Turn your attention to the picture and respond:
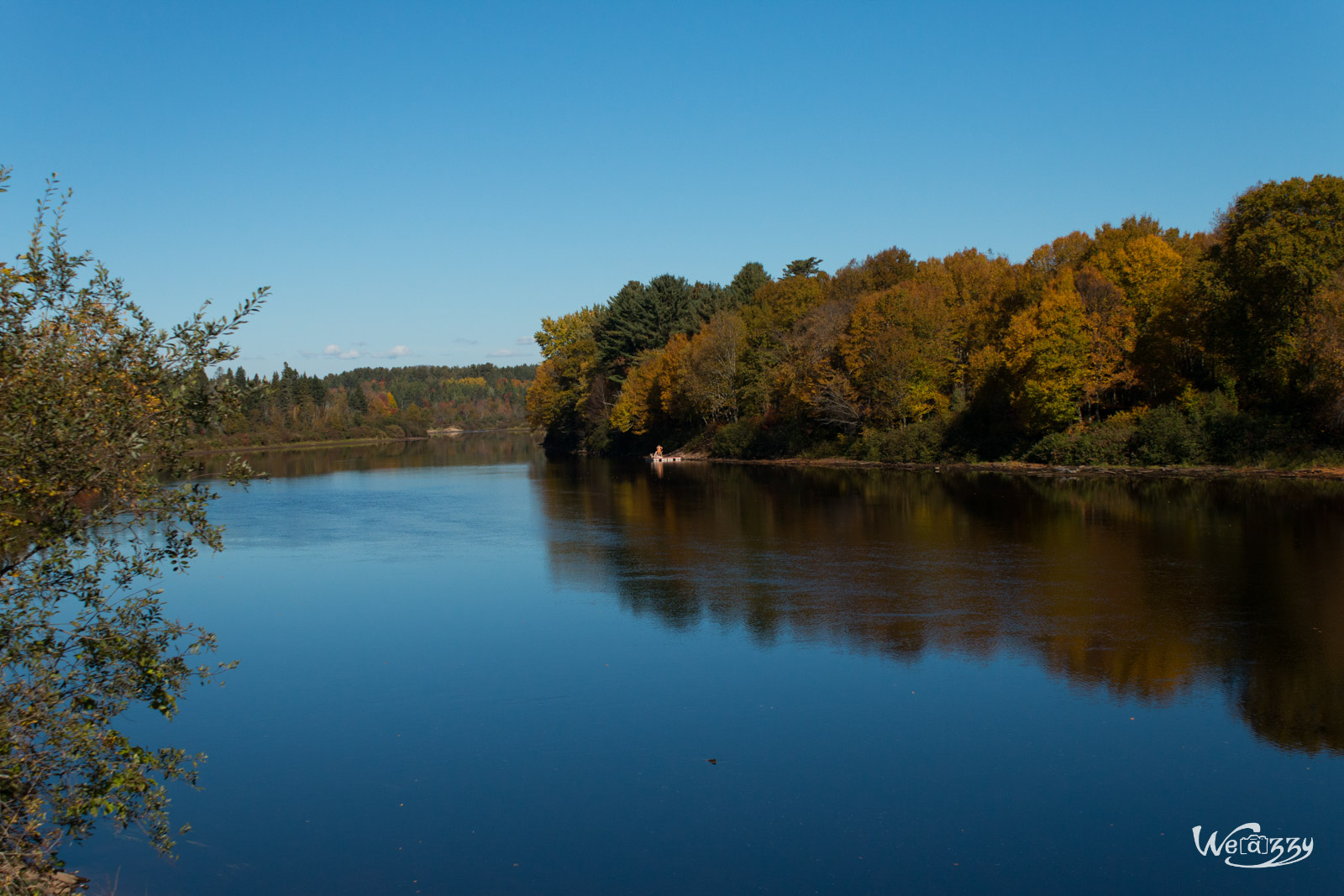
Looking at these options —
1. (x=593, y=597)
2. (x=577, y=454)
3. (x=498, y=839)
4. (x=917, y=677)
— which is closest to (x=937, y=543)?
(x=593, y=597)

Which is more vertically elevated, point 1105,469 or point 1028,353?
point 1028,353

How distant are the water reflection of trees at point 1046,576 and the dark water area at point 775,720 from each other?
0.35 ft

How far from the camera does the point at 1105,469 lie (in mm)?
43438

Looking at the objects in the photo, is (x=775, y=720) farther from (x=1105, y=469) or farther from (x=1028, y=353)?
(x=1028, y=353)

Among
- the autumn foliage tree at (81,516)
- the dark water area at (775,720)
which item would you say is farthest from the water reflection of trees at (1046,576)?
the autumn foliage tree at (81,516)

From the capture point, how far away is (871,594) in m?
18.6

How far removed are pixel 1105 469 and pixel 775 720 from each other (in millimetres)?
37101

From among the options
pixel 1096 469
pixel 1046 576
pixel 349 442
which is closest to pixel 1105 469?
pixel 1096 469

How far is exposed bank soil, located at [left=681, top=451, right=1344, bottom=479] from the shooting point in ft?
119

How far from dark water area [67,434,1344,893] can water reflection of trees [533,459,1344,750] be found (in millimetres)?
107

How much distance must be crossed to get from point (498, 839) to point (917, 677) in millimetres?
6672

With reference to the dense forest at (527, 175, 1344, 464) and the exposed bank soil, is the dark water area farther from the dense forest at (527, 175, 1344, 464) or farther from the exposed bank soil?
the dense forest at (527, 175, 1344, 464)

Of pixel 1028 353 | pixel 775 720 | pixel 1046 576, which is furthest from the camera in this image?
pixel 1028 353

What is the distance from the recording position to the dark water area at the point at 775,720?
835 cm
